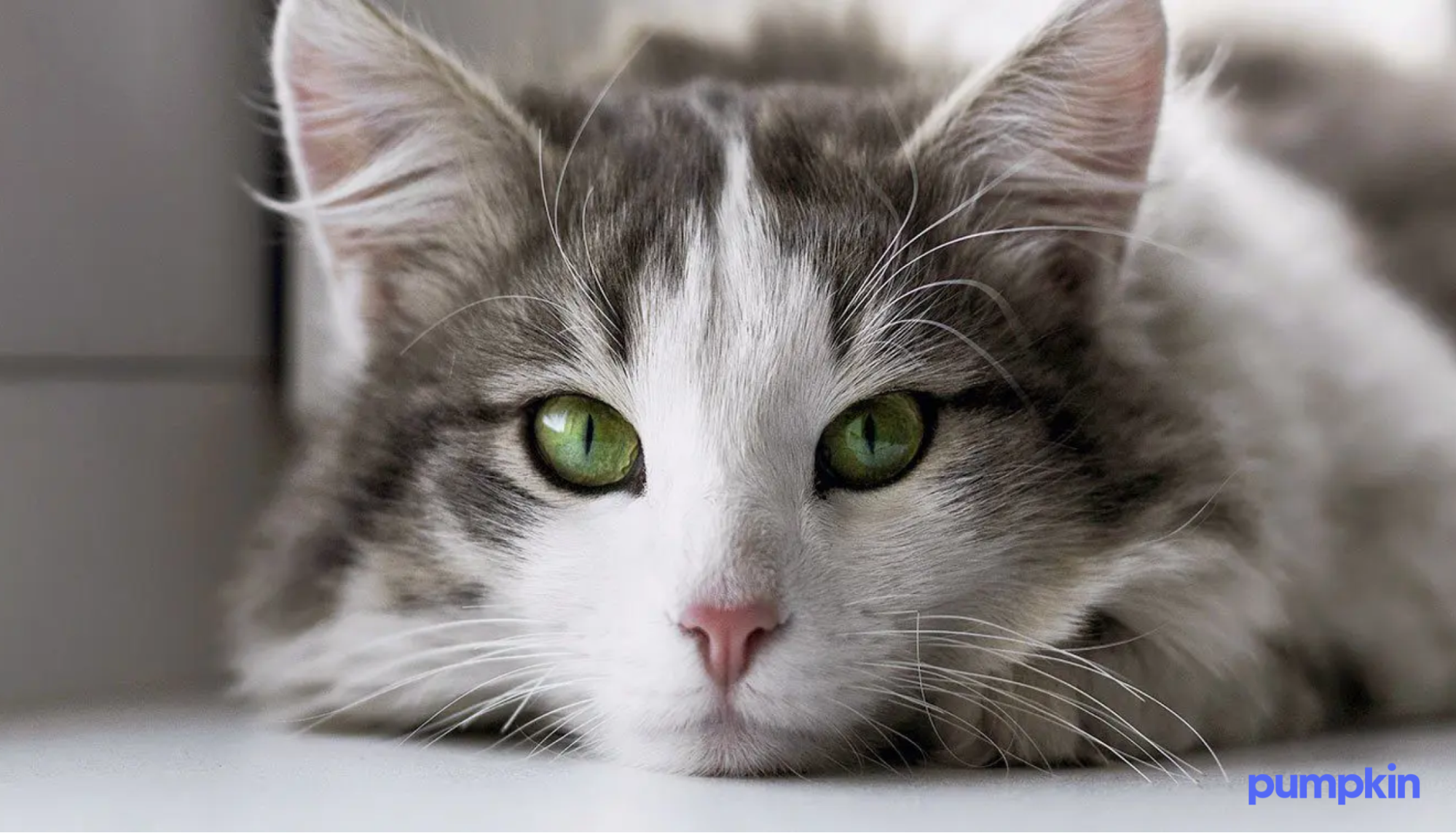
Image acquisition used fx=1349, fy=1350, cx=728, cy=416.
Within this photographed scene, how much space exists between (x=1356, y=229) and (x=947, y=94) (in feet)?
2.82

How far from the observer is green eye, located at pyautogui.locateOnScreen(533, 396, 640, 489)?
3.77 feet

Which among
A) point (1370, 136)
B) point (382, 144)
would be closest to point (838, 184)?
point (382, 144)


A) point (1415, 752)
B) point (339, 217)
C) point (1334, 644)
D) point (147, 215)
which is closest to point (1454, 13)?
point (1334, 644)

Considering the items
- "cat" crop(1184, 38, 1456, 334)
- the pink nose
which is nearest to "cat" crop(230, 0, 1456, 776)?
the pink nose

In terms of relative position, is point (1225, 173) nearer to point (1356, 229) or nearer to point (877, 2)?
point (1356, 229)

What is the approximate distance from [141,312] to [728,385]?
1009 mm

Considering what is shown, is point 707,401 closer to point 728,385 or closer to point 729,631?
point 728,385

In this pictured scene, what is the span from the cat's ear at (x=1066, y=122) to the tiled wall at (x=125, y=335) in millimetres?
994

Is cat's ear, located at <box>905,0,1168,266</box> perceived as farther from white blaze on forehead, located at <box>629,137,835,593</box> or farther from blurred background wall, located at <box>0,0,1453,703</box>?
blurred background wall, located at <box>0,0,1453,703</box>

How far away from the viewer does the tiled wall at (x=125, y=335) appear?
153 cm

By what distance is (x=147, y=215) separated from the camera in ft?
5.74

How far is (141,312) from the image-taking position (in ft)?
5.69

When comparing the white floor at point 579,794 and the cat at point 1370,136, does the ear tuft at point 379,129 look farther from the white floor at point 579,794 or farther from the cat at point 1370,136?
the cat at point 1370,136

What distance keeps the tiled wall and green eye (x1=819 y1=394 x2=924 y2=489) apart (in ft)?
3.19
